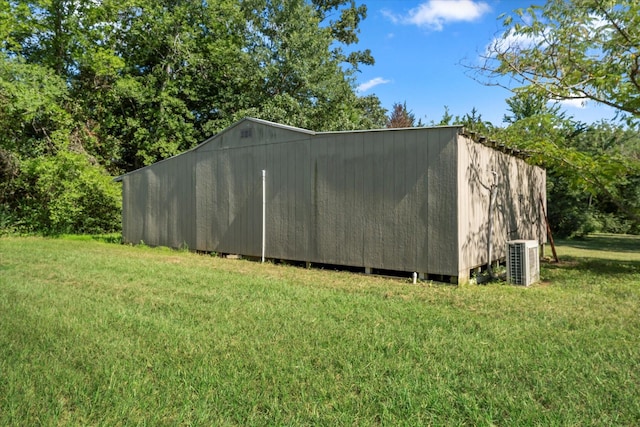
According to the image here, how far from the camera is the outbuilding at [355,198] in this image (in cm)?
645

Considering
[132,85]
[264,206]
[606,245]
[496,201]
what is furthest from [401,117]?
[264,206]

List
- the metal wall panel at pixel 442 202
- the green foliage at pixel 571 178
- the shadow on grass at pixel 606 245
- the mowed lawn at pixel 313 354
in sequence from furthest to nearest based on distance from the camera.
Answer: the shadow on grass at pixel 606 245 < the green foliage at pixel 571 178 < the metal wall panel at pixel 442 202 < the mowed lawn at pixel 313 354

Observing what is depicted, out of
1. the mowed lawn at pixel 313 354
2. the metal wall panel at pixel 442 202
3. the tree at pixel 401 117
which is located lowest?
the mowed lawn at pixel 313 354

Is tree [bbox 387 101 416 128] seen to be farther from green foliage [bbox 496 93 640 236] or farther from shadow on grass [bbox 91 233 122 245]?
shadow on grass [bbox 91 233 122 245]

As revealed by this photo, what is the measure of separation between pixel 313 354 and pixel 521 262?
182 inches

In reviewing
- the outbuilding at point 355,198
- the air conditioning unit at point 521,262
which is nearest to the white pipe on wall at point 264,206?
the outbuilding at point 355,198

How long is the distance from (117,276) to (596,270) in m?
8.79

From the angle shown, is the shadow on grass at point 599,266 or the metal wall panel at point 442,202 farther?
the shadow on grass at point 599,266

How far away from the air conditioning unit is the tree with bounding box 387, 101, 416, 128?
2527cm

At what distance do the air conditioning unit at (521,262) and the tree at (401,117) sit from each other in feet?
82.9

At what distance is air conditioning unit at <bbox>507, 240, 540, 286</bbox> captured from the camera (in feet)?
21.3

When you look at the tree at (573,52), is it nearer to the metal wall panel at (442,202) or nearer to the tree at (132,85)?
the metal wall panel at (442,202)

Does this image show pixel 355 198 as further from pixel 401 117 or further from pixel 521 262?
pixel 401 117

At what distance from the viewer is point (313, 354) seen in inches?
127
